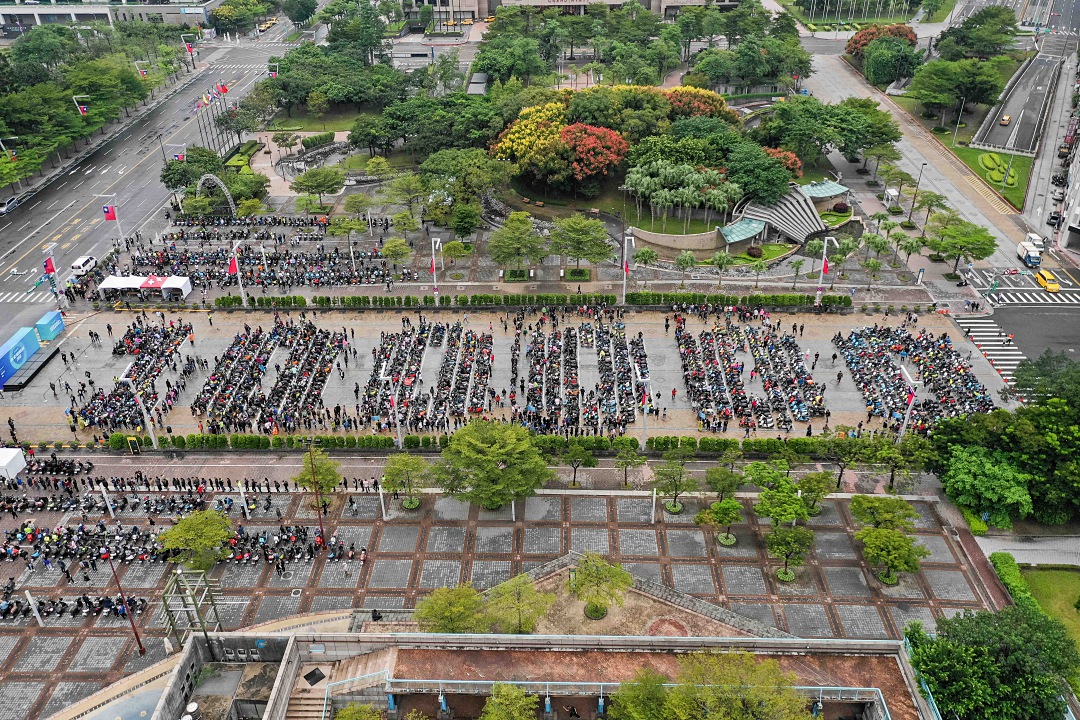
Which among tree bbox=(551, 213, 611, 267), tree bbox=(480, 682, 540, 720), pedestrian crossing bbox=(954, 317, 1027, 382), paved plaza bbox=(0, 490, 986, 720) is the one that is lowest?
paved plaza bbox=(0, 490, 986, 720)

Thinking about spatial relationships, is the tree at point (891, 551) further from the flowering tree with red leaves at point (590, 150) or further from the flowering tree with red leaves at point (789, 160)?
the flowering tree with red leaves at point (590, 150)

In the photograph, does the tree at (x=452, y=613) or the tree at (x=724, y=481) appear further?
the tree at (x=724, y=481)

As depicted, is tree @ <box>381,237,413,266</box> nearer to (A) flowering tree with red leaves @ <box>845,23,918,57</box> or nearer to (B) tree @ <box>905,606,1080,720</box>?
(B) tree @ <box>905,606,1080,720</box>

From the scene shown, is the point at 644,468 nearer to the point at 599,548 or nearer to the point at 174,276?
the point at 599,548

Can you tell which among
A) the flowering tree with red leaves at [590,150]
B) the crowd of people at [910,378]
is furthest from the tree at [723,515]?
the flowering tree with red leaves at [590,150]

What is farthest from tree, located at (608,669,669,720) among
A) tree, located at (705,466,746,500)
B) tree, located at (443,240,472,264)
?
tree, located at (443,240,472,264)

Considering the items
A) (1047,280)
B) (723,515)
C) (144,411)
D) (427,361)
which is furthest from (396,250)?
(1047,280)

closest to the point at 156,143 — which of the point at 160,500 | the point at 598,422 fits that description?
the point at 160,500
